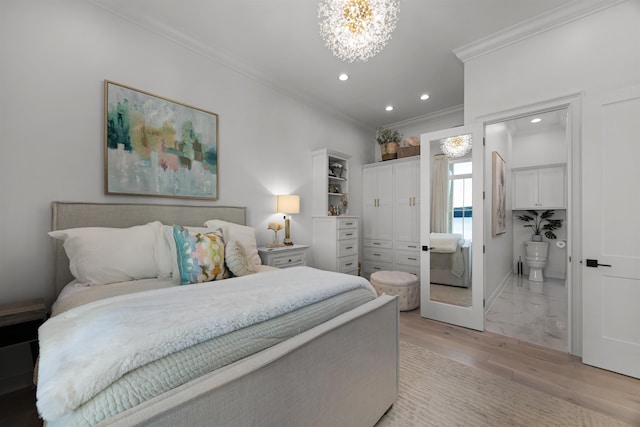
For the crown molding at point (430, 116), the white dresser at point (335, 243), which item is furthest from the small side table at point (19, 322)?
the crown molding at point (430, 116)

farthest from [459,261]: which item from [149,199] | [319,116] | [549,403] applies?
[149,199]

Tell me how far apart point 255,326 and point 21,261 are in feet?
6.69

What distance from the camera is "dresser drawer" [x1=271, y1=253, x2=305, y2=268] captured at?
312 cm

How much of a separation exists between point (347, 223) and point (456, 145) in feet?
5.97

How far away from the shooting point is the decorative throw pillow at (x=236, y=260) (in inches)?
82.4

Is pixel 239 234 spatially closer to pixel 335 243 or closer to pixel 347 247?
pixel 335 243

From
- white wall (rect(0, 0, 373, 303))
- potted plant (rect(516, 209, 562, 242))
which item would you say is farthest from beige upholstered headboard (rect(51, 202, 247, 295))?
potted plant (rect(516, 209, 562, 242))

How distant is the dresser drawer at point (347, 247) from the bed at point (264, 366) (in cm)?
218

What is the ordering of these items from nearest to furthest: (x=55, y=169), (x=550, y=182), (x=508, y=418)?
(x=508, y=418), (x=55, y=169), (x=550, y=182)

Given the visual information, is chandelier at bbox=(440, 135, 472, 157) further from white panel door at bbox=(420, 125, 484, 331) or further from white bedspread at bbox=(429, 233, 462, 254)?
white bedspread at bbox=(429, 233, 462, 254)

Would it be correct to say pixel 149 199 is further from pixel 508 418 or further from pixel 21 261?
pixel 508 418

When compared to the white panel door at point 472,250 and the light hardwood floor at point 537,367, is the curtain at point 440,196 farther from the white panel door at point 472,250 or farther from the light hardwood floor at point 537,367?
the light hardwood floor at point 537,367

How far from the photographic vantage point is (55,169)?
6.73ft

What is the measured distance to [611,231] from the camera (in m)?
2.09
